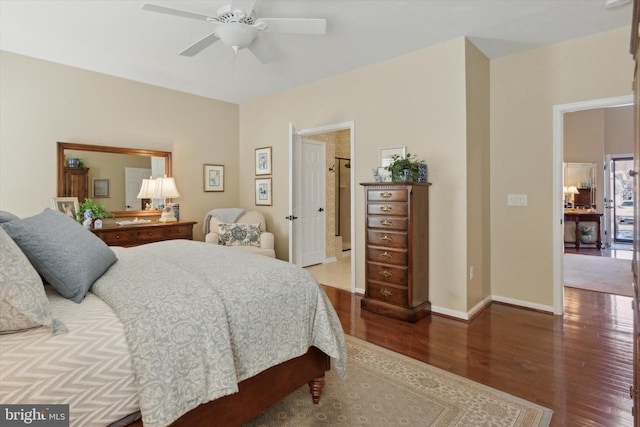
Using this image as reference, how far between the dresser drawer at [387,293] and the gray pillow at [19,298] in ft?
8.88

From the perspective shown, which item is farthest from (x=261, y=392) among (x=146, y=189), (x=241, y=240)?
(x=146, y=189)

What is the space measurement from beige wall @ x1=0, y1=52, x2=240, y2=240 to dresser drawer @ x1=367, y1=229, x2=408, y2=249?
2.76 meters

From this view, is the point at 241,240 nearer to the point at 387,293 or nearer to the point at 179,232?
the point at 179,232

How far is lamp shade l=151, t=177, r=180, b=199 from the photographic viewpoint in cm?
450

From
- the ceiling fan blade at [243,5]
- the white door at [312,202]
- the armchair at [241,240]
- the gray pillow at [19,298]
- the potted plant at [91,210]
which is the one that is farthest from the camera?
the white door at [312,202]

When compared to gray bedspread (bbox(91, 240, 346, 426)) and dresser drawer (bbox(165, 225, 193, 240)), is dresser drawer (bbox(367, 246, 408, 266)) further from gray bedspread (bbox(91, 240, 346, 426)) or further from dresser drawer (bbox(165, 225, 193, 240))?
dresser drawer (bbox(165, 225, 193, 240))

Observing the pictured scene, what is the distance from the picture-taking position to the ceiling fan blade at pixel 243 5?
2236 mm

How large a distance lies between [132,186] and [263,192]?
1.79 metres

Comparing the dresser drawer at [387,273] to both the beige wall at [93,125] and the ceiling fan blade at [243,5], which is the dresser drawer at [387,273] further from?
the beige wall at [93,125]

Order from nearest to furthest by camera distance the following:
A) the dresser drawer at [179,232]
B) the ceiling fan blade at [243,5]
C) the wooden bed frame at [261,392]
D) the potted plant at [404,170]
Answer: the wooden bed frame at [261,392] → the ceiling fan blade at [243,5] → the potted plant at [404,170] → the dresser drawer at [179,232]

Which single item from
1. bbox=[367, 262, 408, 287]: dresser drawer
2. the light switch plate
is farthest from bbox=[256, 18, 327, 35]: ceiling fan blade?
the light switch plate

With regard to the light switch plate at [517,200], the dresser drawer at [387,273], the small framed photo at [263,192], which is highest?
the small framed photo at [263,192]

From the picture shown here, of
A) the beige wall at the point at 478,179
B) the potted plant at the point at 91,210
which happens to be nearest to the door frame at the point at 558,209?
the beige wall at the point at 478,179

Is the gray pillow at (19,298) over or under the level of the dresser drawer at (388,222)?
under
